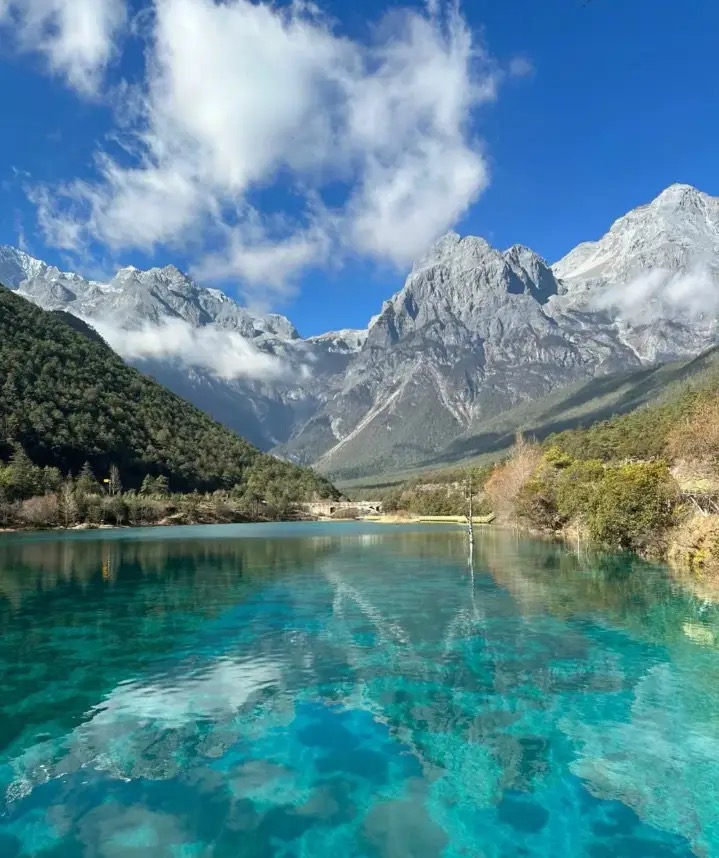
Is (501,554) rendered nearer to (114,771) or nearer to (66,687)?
(66,687)

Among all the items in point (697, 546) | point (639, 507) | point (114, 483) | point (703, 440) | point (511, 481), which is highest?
point (114, 483)

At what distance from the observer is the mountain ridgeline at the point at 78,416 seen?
151m

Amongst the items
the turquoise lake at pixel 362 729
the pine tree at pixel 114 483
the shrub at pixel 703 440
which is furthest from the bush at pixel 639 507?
the pine tree at pixel 114 483

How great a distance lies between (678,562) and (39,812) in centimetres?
4927

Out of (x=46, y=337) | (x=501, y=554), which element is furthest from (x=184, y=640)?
(x=46, y=337)

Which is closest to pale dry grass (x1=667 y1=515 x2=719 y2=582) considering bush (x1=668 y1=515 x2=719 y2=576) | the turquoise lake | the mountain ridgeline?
bush (x1=668 y1=515 x2=719 y2=576)

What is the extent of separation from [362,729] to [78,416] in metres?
164

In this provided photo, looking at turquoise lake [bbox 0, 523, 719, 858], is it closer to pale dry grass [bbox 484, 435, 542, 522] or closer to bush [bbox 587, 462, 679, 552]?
bush [bbox 587, 462, 679, 552]

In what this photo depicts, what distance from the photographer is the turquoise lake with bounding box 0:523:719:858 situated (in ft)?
37.0

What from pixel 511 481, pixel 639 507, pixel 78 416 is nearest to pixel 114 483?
pixel 78 416

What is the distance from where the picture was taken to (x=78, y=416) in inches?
6393

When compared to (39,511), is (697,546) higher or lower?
lower

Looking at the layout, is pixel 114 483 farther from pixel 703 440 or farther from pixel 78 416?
pixel 703 440

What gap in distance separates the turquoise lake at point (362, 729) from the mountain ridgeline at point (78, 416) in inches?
5149
